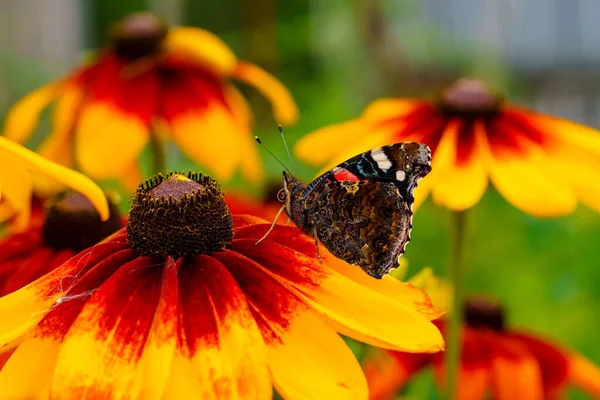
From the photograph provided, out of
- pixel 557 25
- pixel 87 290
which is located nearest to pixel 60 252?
pixel 87 290

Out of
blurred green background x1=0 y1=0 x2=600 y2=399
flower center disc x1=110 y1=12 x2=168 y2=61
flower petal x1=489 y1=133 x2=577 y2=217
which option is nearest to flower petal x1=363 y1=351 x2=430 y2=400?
blurred green background x1=0 y1=0 x2=600 y2=399

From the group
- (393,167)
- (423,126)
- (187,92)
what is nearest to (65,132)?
(187,92)

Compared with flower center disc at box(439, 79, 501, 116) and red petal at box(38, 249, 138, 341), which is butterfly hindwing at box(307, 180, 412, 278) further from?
flower center disc at box(439, 79, 501, 116)

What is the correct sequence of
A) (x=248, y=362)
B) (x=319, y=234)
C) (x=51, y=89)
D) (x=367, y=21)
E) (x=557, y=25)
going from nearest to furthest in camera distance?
(x=248, y=362) → (x=319, y=234) → (x=51, y=89) → (x=367, y=21) → (x=557, y=25)

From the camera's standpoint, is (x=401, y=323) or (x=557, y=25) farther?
(x=557, y=25)

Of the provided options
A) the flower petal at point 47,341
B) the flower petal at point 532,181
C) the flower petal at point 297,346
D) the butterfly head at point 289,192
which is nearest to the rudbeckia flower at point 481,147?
the flower petal at point 532,181

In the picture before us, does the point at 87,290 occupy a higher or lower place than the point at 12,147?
lower

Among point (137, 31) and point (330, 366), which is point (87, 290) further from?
point (137, 31)
